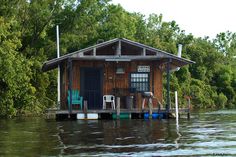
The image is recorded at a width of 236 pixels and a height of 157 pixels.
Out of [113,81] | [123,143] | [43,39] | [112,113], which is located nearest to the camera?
[123,143]

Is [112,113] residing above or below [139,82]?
below

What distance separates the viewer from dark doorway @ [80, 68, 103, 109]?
28.5 meters

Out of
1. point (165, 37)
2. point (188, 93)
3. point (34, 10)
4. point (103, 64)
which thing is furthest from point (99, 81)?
point (165, 37)

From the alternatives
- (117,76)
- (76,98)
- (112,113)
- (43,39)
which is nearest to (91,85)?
(76,98)

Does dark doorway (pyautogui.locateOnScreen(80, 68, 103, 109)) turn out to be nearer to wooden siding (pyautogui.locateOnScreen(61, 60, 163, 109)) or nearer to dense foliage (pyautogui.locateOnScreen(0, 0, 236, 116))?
wooden siding (pyautogui.locateOnScreen(61, 60, 163, 109))

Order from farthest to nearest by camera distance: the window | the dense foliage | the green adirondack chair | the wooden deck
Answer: the dense foliage < the window < the green adirondack chair < the wooden deck

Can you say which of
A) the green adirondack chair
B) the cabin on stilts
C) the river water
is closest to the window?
the cabin on stilts

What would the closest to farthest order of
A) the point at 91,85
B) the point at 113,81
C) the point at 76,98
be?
1. the point at 76,98
2. the point at 91,85
3. the point at 113,81

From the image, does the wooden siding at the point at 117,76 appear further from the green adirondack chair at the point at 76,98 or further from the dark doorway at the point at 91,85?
the green adirondack chair at the point at 76,98

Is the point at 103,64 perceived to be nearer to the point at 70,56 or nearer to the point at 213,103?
the point at 70,56

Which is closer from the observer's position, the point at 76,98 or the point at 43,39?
the point at 76,98

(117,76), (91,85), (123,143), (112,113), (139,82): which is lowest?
(123,143)

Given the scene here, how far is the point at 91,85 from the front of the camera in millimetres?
28594

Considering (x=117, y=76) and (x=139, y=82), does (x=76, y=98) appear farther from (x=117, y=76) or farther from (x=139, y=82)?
(x=139, y=82)
